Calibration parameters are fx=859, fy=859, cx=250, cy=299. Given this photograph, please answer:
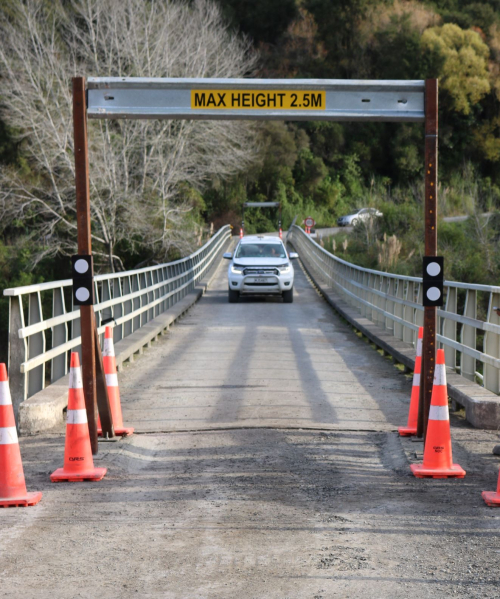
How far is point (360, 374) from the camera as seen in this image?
11.8 m

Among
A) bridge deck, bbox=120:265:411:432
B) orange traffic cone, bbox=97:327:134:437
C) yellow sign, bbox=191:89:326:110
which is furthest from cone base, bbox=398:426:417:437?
yellow sign, bbox=191:89:326:110

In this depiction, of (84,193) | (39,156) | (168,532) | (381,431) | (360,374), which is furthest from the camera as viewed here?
(39,156)

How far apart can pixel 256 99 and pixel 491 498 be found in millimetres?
3511

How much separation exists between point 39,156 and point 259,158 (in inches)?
1234

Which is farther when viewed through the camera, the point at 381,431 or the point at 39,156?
the point at 39,156

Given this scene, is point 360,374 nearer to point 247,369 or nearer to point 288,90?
point 247,369

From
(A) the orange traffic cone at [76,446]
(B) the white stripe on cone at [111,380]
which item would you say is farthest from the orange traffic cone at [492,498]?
(B) the white stripe on cone at [111,380]

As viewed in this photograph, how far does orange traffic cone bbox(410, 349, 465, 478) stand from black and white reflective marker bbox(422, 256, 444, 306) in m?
0.50

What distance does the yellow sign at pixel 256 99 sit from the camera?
22.4 ft

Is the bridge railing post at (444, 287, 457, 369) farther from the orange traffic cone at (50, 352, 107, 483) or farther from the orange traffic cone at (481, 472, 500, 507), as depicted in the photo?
the orange traffic cone at (50, 352, 107, 483)

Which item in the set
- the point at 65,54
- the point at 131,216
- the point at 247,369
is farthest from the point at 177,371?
the point at 65,54

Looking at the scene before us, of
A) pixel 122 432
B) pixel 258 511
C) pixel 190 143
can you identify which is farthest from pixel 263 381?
pixel 190 143

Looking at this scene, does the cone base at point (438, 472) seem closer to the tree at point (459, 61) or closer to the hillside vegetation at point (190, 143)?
the hillside vegetation at point (190, 143)

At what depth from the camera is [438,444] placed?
6266mm
